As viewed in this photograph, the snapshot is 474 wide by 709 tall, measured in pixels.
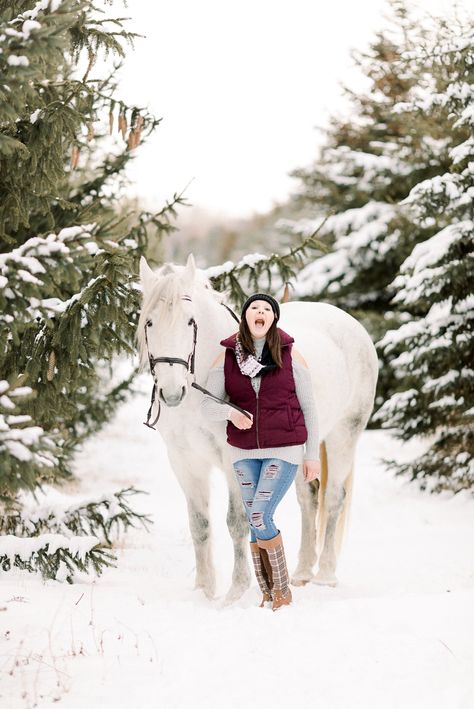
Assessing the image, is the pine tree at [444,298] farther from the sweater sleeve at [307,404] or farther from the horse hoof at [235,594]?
the horse hoof at [235,594]

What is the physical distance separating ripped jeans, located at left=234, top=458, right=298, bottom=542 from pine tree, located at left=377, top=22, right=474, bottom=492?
4522 millimetres

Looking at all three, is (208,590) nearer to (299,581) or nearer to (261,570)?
(261,570)

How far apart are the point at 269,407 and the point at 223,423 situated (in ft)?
1.46

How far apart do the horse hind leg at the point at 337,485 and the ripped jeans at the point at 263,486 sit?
4.97 ft

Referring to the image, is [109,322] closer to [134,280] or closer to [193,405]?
[134,280]

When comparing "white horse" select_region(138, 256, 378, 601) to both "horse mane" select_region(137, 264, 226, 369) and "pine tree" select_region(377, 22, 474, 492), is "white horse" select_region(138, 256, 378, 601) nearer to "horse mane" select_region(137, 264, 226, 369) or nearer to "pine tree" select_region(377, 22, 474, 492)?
"horse mane" select_region(137, 264, 226, 369)

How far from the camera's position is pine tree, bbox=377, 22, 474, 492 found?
25.8 ft

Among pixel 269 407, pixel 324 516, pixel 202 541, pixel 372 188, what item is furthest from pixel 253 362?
pixel 372 188

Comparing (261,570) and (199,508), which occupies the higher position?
(199,508)

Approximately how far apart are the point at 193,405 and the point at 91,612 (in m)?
1.40

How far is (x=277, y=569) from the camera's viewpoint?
4.52 metres

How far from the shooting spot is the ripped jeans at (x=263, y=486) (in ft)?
14.4

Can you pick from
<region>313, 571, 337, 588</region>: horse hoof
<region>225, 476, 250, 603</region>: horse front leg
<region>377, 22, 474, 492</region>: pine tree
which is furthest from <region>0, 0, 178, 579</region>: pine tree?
<region>377, 22, 474, 492</region>: pine tree

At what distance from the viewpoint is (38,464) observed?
115 inches
